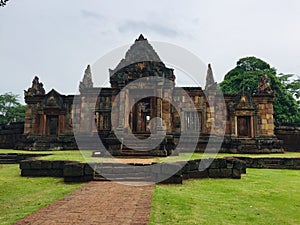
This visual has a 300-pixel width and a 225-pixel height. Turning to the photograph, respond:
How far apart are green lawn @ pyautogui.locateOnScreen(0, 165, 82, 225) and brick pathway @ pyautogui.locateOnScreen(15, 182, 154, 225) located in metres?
0.31

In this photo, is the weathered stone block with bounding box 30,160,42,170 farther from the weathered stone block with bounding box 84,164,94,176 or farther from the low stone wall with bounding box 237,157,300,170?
the low stone wall with bounding box 237,157,300,170

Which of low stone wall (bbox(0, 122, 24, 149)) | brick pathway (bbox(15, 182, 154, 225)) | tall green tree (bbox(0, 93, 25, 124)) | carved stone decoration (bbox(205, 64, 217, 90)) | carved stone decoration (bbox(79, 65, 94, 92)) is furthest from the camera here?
tall green tree (bbox(0, 93, 25, 124))

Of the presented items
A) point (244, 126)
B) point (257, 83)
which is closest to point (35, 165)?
point (244, 126)

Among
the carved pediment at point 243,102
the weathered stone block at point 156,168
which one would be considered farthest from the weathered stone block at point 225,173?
the carved pediment at point 243,102

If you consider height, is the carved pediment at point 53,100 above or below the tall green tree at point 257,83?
below

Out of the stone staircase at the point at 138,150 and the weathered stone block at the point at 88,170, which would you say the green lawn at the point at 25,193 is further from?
the stone staircase at the point at 138,150

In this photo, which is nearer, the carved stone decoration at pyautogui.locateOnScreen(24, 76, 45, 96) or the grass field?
the grass field

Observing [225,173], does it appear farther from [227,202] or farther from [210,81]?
[210,81]

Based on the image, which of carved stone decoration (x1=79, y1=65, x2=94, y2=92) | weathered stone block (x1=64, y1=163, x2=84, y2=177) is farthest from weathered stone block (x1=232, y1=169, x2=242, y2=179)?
carved stone decoration (x1=79, y1=65, x2=94, y2=92)

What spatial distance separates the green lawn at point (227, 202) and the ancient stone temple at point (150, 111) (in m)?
8.32

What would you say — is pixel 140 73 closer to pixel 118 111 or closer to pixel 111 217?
pixel 118 111

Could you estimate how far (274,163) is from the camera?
14.9 metres

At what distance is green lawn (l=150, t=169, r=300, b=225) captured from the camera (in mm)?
5625

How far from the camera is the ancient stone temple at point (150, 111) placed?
59.5ft
